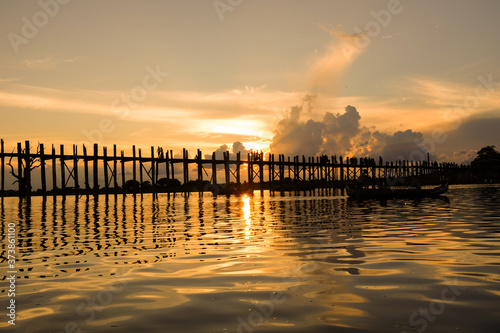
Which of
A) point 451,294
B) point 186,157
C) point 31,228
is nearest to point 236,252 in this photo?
point 451,294

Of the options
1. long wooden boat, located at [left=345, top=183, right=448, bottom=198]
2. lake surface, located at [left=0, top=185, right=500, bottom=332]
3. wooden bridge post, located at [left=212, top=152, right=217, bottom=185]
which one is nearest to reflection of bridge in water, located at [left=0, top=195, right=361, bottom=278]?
lake surface, located at [left=0, top=185, right=500, bottom=332]

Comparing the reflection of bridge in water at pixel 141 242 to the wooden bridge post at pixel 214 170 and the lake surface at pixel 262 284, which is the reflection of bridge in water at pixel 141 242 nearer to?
the lake surface at pixel 262 284

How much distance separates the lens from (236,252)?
10062 millimetres

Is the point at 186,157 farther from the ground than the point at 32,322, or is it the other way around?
the point at 186,157

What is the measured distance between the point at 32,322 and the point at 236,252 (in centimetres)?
547

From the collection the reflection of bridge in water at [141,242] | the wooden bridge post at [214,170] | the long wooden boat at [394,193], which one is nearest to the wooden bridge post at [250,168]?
the wooden bridge post at [214,170]

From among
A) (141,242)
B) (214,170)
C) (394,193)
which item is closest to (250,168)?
(214,170)

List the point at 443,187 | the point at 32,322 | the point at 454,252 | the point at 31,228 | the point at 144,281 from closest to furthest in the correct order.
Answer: the point at 32,322
the point at 144,281
the point at 454,252
the point at 31,228
the point at 443,187

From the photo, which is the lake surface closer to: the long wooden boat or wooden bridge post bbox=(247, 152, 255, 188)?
the long wooden boat

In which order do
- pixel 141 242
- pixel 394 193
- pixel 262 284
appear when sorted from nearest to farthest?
pixel 262 284, pixel 141 242, pixel 394 193

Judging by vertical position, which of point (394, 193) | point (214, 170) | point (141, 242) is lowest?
point (141, 242)

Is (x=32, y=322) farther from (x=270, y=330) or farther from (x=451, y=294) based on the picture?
(x=451, y=294)

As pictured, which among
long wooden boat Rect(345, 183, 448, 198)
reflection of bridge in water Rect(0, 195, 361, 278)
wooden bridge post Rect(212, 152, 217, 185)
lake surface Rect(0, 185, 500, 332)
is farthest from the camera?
wooden bridge post Rect(212, 152, 217, 185)

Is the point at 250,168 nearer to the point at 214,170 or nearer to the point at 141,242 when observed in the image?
the point at 214,170
